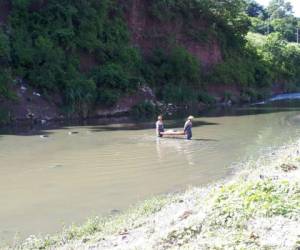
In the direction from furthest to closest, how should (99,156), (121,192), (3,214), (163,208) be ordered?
(99,156), (121,192), (3,214), (163,208)

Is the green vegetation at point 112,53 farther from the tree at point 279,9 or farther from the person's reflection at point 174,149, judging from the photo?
the tree at point 279,9

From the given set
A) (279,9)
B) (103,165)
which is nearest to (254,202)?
(103,165)

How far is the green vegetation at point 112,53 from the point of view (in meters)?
32.5

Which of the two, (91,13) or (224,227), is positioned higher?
(91,13)

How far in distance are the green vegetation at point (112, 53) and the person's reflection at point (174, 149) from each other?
1130 cm

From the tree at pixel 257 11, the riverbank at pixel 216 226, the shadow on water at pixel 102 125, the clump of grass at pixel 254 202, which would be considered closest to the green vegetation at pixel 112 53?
the shadow on water at pixel 102 125

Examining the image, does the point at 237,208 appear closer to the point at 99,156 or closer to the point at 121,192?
the point at 121,192

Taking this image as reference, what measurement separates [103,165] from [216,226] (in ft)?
32.2

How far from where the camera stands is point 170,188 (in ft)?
45.4

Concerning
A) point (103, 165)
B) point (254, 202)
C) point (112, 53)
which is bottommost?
point (103, 165)

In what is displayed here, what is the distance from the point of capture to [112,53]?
3756 cm

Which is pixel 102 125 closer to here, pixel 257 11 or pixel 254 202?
pixel 254 202

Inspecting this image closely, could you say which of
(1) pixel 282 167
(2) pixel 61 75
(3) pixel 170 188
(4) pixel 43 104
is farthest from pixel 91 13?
(1) pixel 282 167

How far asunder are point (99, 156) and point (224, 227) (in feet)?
38.2
